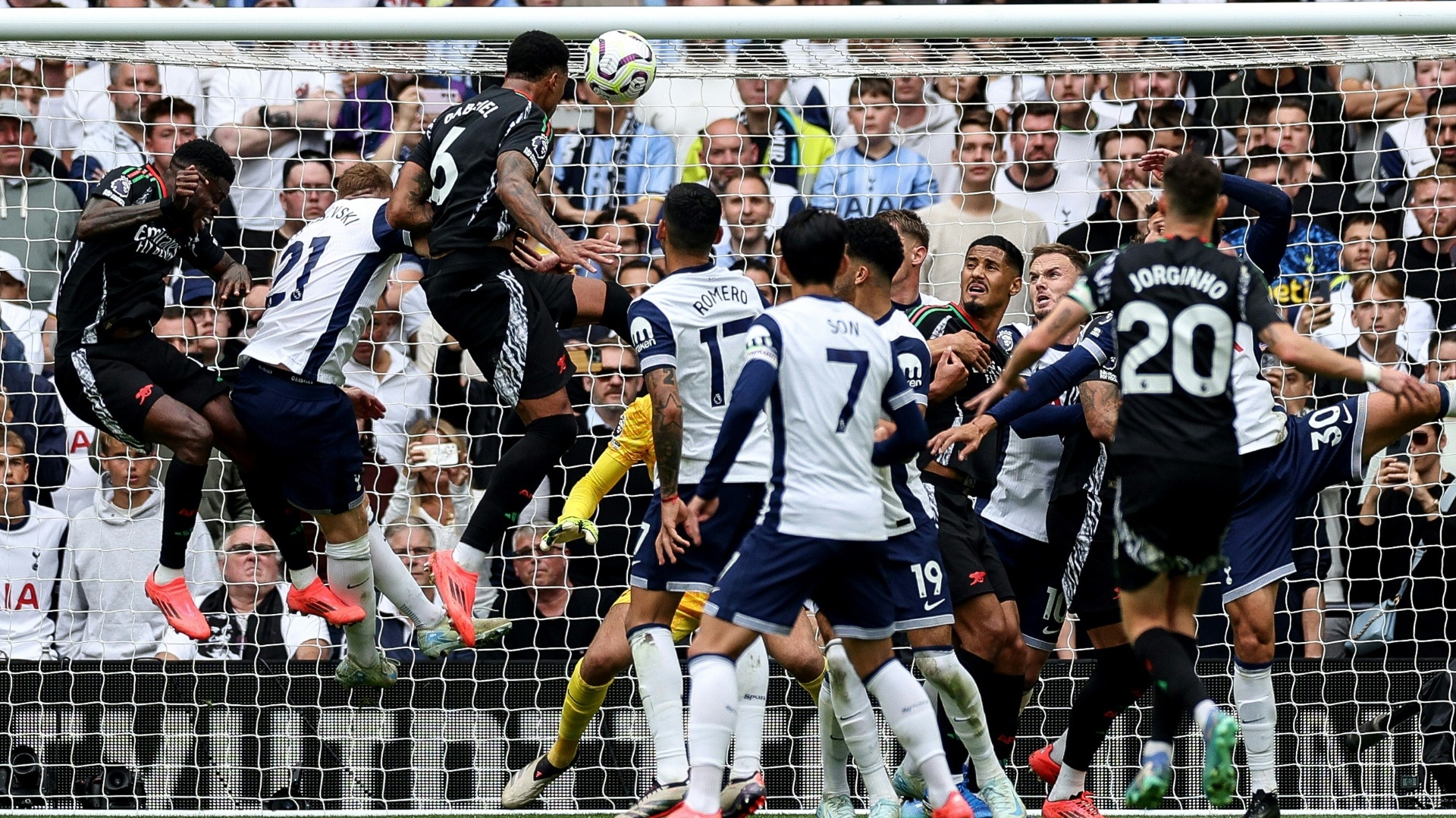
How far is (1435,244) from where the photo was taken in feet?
29.3

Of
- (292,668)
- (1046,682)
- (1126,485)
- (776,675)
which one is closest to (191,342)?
(292,668)

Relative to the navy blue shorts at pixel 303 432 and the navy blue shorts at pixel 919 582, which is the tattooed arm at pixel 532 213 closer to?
the navy blue shorts at pixel 303 432

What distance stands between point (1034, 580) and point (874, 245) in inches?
82.7

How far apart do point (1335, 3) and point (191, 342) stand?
6.28 metres

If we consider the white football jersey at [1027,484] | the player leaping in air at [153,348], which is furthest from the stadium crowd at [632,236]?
the white football jersey at [1027,484]

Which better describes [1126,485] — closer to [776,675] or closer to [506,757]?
[776,675]

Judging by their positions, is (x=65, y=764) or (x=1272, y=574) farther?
(x=65, y=764)

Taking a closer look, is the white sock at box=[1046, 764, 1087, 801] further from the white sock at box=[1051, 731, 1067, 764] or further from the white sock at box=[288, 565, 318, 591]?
the white sock at box=[288, 565, 318, 591]

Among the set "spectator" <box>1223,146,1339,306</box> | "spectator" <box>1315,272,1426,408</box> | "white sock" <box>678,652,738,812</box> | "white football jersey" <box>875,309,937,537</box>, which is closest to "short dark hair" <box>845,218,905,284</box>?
"white football jersey" <box>875,309,937,537</box>

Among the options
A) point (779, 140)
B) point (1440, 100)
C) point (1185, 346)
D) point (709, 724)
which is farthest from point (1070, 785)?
point (1440, 100)

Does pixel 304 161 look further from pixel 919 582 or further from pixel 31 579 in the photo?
pixel 919 582

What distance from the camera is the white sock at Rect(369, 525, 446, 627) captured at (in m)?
7.57

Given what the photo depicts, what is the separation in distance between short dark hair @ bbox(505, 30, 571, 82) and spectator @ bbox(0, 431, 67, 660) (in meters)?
3.69

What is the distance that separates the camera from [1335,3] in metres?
7.50
